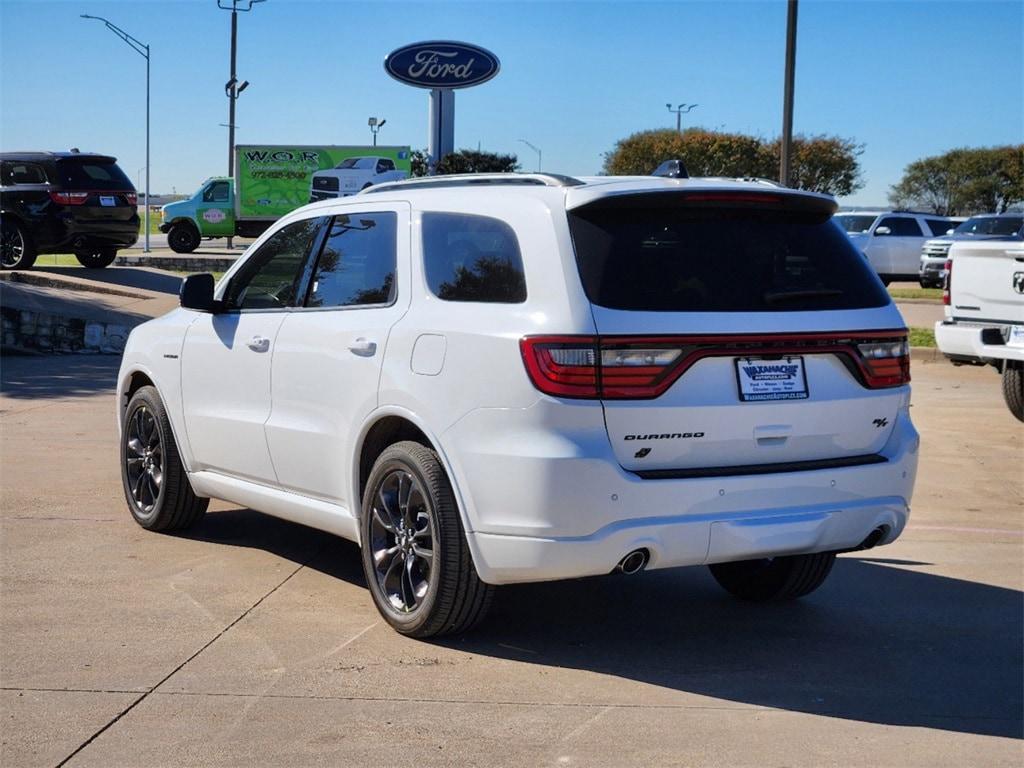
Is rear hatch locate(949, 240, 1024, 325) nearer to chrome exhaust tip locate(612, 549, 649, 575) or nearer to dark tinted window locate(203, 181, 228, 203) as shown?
Result: chrome exhaust tip locate(612, 549, 649, 575)

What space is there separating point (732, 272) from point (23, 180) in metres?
21.0

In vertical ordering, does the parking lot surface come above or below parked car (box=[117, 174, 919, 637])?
below

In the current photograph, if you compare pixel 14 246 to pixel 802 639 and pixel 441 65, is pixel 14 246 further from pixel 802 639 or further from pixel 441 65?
pixel 802 639

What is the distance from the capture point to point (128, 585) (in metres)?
6.43

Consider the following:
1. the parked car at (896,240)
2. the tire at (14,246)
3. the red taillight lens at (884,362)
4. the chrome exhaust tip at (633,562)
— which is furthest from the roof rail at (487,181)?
the parked car at (896,240)

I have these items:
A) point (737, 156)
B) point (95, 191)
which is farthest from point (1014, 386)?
point (737, 156)

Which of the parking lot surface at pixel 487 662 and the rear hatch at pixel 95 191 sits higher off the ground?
the rear hatch at pixel 95 191

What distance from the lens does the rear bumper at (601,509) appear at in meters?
4.93

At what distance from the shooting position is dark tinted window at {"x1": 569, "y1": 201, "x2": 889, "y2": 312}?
5.12 m

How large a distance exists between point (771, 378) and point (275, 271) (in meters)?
2.62

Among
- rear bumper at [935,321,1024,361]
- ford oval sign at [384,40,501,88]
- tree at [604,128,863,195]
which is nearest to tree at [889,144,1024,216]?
tree at [604,128,863,195]

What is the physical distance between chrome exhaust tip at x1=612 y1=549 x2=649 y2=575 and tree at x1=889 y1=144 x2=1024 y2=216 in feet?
227

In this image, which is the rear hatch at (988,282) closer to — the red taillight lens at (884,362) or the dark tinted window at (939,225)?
the red taillight lens at (884,362)

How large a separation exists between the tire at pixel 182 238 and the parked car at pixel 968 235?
21.0m
